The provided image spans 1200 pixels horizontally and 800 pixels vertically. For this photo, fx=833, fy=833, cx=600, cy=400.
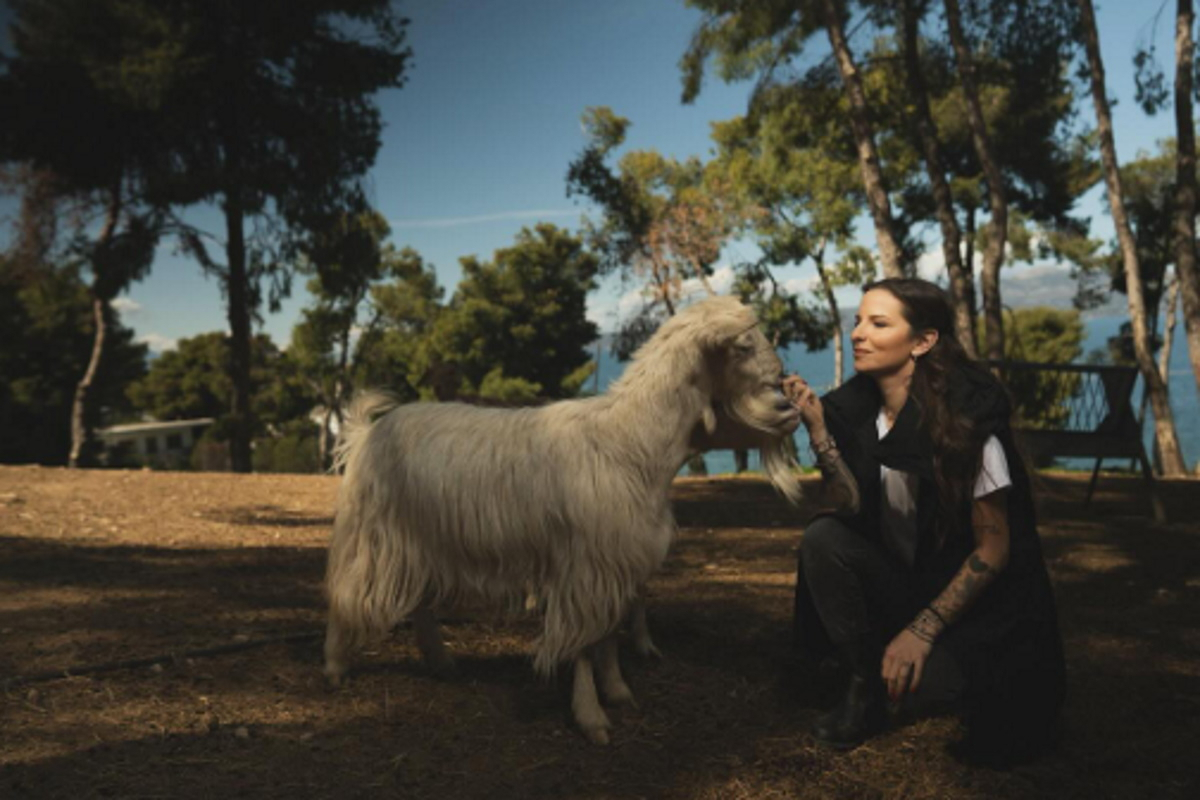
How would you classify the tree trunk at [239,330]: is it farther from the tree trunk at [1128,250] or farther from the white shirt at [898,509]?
the white shirt at [898,509]

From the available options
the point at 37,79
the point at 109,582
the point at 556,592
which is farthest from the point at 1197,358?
the point at 37,79

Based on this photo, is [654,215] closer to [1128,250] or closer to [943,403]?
[1128,250]

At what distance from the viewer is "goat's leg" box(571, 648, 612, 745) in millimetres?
2971

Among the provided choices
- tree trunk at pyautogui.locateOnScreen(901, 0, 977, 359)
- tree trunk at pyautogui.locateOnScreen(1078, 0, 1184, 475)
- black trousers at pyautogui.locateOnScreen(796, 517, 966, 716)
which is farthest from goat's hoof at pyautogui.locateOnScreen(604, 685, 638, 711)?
tree trunk at pyautogui.locateOnScreen(1078, 0, 1184, 475)

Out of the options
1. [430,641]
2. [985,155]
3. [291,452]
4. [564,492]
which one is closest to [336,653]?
[430,641]

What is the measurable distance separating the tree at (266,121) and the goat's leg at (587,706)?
13.1 m

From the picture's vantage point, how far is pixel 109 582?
4953 millimetres

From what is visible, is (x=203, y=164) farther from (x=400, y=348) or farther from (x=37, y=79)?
(x=400, y=348)

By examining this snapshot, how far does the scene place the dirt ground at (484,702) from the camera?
265cm

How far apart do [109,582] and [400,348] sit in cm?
2969

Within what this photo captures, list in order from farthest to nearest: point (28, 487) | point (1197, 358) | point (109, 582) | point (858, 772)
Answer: point (1197, 358) < point (28, 487) < point (109, 582) < point (858, 772)

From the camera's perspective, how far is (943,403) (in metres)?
2.63

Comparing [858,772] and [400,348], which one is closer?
[858,772]

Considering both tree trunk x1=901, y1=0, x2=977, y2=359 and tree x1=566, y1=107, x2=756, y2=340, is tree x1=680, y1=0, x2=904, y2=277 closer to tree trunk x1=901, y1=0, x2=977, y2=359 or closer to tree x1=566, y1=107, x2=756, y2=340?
tree trunk x1=901, y1=0, x2=977, y2=359
